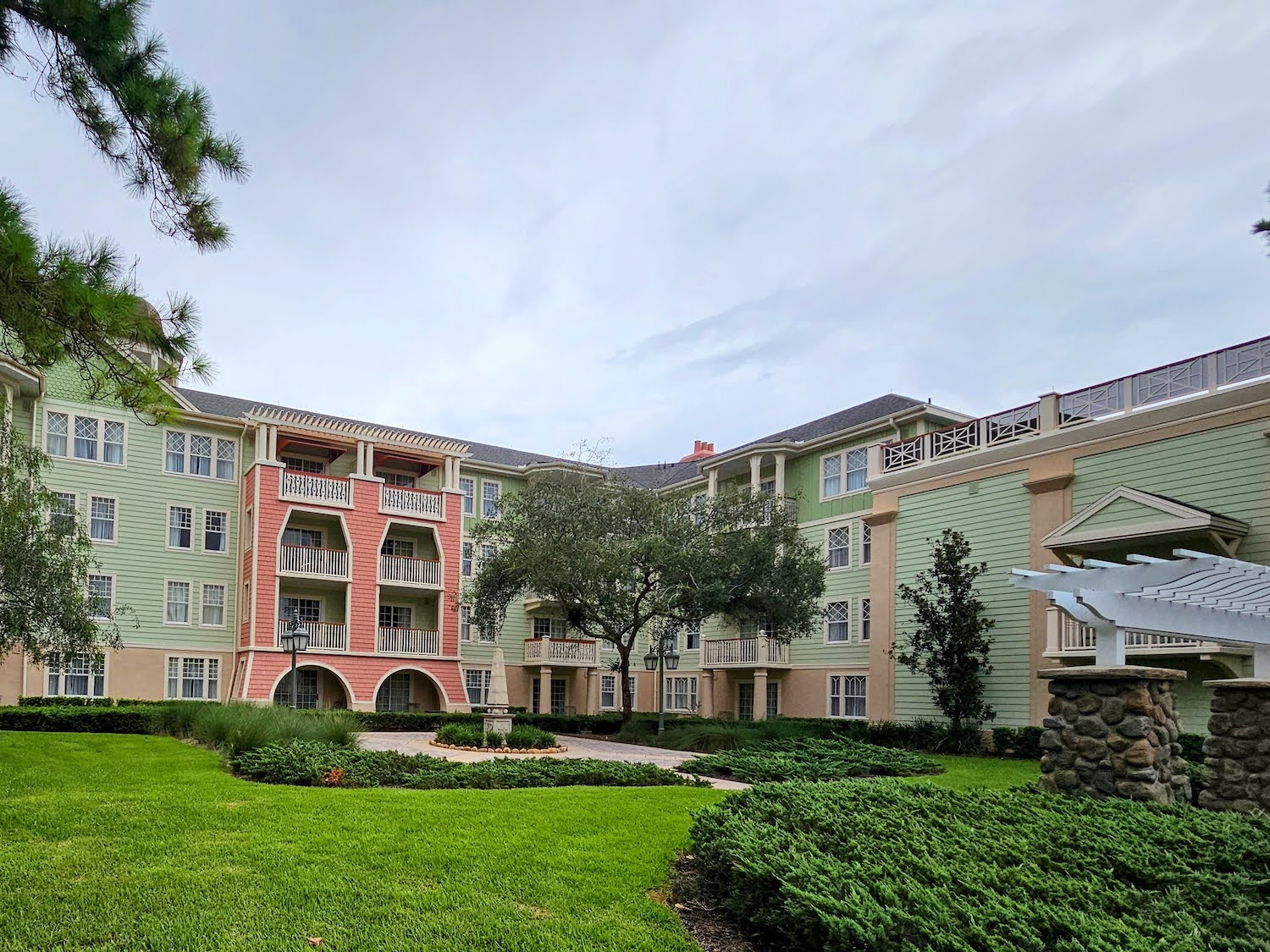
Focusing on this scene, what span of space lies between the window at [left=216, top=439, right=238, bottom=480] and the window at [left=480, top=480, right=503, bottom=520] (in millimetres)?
8255

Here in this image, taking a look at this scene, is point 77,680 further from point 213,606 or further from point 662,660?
point 662,660

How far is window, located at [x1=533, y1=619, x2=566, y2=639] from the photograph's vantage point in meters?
34.5

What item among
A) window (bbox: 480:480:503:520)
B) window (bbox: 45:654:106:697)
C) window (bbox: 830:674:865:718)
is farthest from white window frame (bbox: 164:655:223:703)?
window (bbox: 830:674:865:718)

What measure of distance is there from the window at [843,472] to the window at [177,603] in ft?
61.3

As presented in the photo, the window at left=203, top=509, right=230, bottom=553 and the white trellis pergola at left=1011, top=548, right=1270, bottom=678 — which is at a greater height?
the window at left=203, top=509, right=230, bottom=553

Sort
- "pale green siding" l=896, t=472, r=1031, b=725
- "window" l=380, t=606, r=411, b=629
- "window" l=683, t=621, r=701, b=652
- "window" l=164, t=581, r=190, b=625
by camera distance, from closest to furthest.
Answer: "pale green siding" l=896, t=472, r=1031, b=725 → "window" l=164, t=581, r=190, b=625 → "window" l=380, t=606, r=411, b=629 → "window" l=683, t=621, r=701, b=652

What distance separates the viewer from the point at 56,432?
26.6 metres

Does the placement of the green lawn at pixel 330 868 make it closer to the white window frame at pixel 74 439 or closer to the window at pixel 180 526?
the white window frame at pixel 74 439

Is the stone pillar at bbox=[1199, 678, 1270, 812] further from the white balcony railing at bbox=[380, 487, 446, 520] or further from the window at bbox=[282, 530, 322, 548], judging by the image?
the window at bbox=[282, 530, 322, 548]

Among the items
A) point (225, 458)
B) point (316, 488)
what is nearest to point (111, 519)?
point (225, 458)

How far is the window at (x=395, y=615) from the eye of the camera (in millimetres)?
31531

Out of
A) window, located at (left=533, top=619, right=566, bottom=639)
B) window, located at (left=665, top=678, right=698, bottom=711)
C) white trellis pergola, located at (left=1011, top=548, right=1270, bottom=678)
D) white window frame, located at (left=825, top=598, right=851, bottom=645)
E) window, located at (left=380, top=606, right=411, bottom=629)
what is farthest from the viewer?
window, located at (left=533, top=619, right=566, bottom=639)

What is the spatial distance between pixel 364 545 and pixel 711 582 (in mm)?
12165

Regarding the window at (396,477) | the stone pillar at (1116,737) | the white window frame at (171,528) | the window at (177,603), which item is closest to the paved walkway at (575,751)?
the stone pillar at (1116,737)
